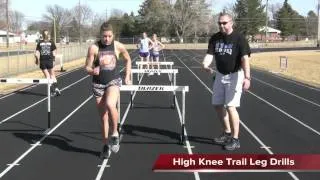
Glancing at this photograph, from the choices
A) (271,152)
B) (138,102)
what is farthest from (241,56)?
(138,102)

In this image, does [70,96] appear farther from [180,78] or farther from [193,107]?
[180,78]

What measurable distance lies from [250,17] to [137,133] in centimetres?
10086

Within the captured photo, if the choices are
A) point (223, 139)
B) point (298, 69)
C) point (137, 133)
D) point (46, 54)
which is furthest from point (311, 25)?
point (223, 139)

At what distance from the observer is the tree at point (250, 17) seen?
4264 inches

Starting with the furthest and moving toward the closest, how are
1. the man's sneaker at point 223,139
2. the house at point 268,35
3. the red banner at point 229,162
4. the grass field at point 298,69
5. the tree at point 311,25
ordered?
the tree at point 311,25
the house at point 268,35
the grass field at point 298,69
the man's sneaker at point 223,139
the red banner at point 229,162

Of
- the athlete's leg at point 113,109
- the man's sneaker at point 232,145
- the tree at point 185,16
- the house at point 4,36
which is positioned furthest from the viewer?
the house at point 4,36

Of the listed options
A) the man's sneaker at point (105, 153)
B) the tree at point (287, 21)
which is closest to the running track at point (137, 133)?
the man's sneaker at point (105, 153)

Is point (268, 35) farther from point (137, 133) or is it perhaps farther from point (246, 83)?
point (246, 83)

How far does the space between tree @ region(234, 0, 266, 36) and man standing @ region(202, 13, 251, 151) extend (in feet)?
328

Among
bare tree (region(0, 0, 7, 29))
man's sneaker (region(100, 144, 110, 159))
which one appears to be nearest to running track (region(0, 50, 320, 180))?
man's sneaker (region(100, 144, 110, 159))

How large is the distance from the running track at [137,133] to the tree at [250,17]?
92.9 m

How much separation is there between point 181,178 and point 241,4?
108 m

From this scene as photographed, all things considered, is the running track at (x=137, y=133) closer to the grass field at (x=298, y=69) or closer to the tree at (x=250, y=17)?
the grass field at (x=298, y=69)

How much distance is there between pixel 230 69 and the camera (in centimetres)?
856
